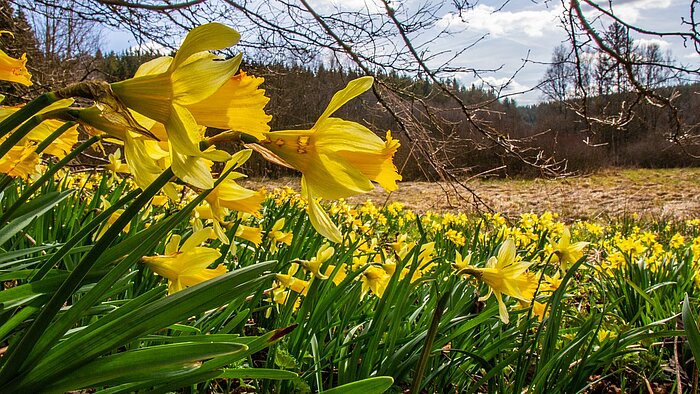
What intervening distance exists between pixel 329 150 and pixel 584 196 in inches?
589

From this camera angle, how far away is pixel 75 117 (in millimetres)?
476

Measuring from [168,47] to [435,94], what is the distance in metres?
2.34

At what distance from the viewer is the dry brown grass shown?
10.8 m

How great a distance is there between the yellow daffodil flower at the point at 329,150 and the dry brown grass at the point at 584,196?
8414 millimetres

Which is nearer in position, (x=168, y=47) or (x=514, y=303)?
(x=514, y=303)

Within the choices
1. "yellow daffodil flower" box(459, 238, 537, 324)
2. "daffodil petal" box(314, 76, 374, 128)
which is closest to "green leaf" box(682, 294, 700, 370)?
"yellow daffodil flower" box(459, 238, 537, 324)

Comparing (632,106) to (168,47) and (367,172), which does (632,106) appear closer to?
(367,172)

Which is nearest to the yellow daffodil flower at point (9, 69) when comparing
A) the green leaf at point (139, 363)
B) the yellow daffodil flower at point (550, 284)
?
the green leaf at point (139, 363)

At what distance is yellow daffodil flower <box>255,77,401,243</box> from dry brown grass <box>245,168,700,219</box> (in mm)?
8414

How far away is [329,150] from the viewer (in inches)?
24.5

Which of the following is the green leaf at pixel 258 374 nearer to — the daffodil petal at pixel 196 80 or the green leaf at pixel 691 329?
the daffodil petal at pixel 196 80

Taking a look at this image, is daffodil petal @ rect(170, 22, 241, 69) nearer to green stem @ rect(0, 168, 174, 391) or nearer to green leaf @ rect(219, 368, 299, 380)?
green stem @ rect(0, 168, 174, 391)

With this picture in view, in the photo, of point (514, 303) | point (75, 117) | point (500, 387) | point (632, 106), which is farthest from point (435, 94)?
point (75, 117)

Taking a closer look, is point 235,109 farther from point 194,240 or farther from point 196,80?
point 194,240
